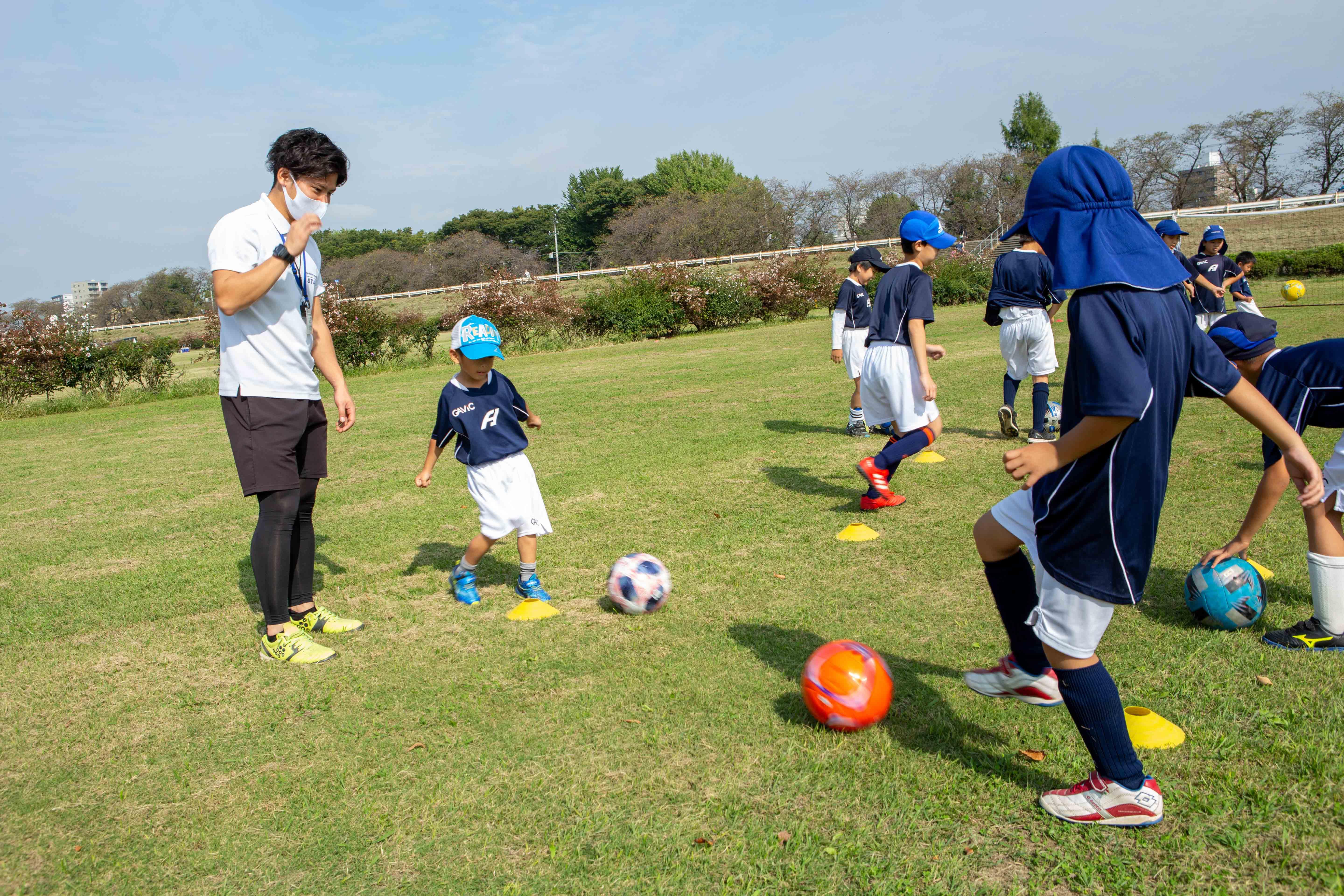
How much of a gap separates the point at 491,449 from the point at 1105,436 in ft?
11.2

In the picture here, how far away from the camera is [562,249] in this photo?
91.0 m

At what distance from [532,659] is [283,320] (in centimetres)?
217

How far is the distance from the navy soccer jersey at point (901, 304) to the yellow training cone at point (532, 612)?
3.51 meters

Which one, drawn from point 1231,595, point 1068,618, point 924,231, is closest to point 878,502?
point 924,231

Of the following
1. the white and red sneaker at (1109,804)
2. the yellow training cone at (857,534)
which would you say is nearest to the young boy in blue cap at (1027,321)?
the yellow training cone at (857,534)

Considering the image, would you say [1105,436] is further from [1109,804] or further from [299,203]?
[299,203]

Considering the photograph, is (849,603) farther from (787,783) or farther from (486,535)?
(486,535)

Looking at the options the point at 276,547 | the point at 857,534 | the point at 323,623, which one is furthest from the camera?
the point at 857,534

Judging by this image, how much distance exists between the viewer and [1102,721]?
257 centimetres

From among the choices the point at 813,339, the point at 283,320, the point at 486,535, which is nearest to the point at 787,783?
the point at 486,535

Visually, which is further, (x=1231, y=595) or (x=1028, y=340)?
(x=1028, y=340)

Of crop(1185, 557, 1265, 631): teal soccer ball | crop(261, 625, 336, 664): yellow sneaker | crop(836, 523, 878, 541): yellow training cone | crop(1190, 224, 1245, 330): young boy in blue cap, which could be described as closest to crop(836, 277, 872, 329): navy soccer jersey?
crop(836, 523, 878, 541): yellow training cone

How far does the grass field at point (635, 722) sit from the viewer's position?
2.66 m

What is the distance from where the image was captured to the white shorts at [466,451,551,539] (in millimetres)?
4922
